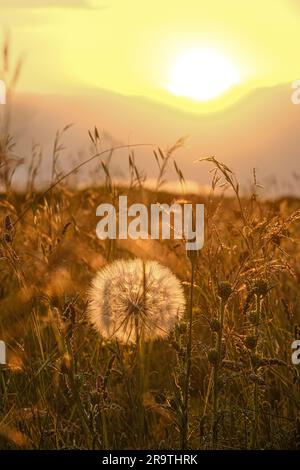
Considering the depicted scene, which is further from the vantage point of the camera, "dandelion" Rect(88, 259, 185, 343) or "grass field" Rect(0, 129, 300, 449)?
"dandelion" Rect(88, 259, 185, 343)

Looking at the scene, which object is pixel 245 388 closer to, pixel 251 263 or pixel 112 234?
pixel 251 263

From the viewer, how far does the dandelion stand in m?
2.45

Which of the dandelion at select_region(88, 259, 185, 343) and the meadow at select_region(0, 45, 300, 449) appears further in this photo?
the dandelion at select_region(88, 259, 185, 343)

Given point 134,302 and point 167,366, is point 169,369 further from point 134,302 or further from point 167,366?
point 134,302

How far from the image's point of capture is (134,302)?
2.50 meters

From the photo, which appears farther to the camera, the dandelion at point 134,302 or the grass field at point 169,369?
the dandelion at point 134,302

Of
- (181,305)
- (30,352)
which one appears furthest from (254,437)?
(30,352)

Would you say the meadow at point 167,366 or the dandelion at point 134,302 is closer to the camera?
the meadow at point 167,366

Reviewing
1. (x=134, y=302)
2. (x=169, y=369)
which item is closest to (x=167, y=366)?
(x=169, y=369)

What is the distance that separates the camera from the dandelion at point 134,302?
2449mm
